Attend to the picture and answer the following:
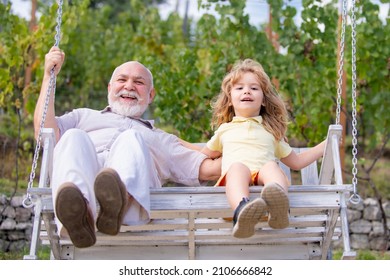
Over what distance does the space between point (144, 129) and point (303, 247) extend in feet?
3.63

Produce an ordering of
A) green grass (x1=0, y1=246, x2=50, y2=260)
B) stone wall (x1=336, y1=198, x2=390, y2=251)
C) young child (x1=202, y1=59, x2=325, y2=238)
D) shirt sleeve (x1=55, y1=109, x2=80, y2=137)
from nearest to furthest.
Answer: young child (x1=202, y1=59, x2=325, y2=238) < shirt sleeve (x1=55, y1=109, x2=80, y2=137) < green grass (x1=0, y1=246, x2=50, y2=260) < stone wall (x1=336, y1=198, x2=390, y2=251)

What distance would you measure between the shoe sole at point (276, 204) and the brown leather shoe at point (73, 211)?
0.77m

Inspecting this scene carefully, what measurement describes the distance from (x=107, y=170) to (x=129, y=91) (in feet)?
3.96

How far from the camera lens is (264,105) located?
14.2 feet

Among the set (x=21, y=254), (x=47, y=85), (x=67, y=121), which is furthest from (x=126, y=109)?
(x=21, y=254)

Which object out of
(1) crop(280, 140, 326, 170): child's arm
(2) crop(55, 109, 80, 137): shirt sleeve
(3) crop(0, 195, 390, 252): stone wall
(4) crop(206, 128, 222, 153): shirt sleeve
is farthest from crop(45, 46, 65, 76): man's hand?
(3) crop(0, 195, 390, 252): stone wall

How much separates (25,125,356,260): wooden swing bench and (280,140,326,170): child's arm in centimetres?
9

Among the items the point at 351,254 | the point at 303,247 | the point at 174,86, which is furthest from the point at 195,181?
the point at 174,86

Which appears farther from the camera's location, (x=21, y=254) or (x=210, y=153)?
(x=21, y=254)

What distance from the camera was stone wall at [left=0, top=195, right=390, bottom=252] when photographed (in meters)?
6.88

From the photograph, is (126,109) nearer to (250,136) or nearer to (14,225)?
(250,136)

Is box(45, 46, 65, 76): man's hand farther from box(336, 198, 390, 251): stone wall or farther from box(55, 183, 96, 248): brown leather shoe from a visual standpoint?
box(336, 198, 390, 251): stone wall

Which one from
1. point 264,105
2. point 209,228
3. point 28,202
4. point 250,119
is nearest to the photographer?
point 28,202

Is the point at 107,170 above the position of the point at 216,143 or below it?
below
